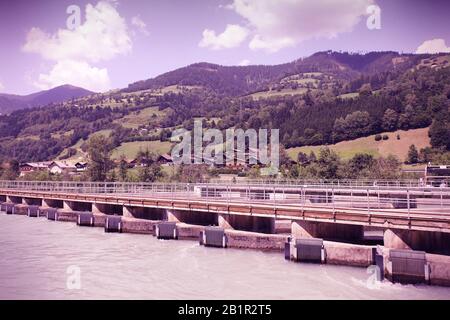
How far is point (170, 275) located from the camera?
826 inches

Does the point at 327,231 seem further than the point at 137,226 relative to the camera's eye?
No

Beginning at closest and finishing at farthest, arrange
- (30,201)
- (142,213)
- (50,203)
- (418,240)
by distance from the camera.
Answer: (418,240), (142,213), (50,203), (30,201)

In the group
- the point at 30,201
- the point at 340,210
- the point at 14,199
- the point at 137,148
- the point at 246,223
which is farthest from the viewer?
the point at 137,148

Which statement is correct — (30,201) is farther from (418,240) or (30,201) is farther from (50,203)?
(418,240)

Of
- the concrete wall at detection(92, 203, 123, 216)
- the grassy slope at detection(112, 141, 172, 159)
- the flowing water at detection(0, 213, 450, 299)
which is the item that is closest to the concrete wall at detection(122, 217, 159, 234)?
the flowing water at detection(0, 213, 450, 299)

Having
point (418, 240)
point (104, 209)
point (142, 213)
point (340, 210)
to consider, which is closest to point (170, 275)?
point (340, 210)

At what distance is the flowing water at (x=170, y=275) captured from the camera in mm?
17719

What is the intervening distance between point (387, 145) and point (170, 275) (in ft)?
326

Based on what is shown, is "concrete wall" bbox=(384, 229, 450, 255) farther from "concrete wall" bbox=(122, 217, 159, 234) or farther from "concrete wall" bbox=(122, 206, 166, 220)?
"concrete wall" bbox=(122, 206, 166, 220)

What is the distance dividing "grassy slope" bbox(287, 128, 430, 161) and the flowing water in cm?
8489

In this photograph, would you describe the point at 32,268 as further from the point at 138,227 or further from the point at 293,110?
the point at 293,110

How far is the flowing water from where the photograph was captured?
17.7 meters
